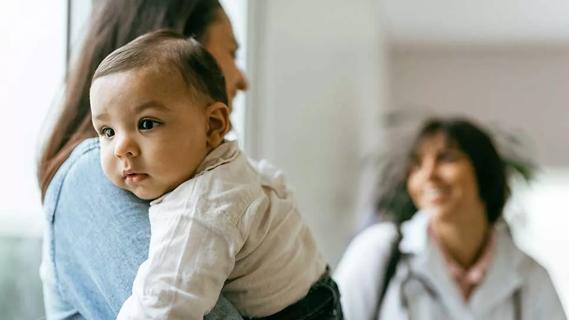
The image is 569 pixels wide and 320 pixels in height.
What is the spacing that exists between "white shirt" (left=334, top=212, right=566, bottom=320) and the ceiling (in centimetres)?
136

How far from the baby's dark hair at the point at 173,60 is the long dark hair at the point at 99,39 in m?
0.10

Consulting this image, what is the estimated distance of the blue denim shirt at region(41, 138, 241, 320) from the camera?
557mm

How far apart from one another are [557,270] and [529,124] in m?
0.65

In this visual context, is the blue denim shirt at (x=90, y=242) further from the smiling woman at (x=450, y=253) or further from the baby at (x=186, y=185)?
the smiling woman at (x=450, y=253)

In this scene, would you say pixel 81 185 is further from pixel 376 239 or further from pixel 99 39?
pixel 376 239

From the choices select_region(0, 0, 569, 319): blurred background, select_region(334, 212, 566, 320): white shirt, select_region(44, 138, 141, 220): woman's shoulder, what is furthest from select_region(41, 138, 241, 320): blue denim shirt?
select_region(334, 212, 566, 320): white shirt

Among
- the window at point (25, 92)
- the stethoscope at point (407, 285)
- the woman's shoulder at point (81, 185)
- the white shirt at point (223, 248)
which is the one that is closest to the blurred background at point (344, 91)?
the window at point (25, 92)

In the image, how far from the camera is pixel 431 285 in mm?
1318

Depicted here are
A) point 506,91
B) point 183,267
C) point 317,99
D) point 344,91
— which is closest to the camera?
point 183,267

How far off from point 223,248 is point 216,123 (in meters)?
0.10

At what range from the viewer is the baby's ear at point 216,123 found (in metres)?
0.57

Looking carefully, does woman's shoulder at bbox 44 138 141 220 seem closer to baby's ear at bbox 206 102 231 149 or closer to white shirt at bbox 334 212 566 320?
baby's ear at bbox 206 102 231 149

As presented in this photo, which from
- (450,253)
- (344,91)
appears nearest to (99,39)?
(450,253)

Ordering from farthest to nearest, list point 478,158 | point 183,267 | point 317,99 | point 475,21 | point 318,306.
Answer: point 475,21
point 317,99
point 478,158
point 318,306
point 183,267
